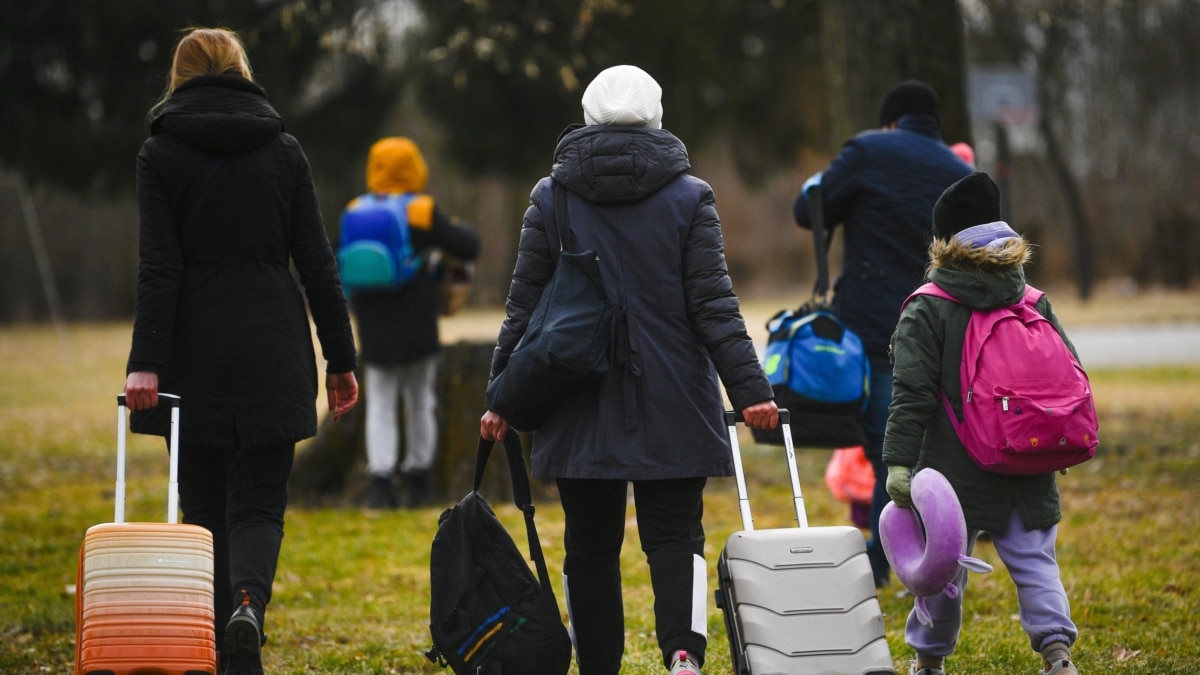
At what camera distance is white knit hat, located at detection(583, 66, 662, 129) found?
4.04 m

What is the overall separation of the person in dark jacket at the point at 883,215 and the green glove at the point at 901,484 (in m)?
1.73

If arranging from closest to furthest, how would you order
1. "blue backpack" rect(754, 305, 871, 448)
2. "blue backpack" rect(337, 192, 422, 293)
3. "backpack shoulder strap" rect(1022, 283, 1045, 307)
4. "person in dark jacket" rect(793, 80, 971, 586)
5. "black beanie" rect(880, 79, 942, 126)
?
"backpack shoulder strap" rect(1022, 283, 1045, 307), "blue backpack" rect(754, 305, 871, 448), "person in dark jacket" rect(793, 80, 971, 586), "black beanie" rect(880, 79, 942, 126), "blue backpack" rect(337, 192, 422, 293)

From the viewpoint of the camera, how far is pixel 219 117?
431 cm

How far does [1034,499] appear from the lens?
404 cm

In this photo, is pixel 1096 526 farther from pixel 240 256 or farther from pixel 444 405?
pixel 240 256

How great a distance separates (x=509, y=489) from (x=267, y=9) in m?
9.78

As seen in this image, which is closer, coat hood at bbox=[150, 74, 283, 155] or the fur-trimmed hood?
the fur-trimmed hood

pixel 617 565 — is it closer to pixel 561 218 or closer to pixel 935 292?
pixel 561 218

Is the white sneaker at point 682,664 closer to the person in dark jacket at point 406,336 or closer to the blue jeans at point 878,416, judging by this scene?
the blue jeans at point 878,416

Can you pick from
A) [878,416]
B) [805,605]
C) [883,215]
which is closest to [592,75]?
[883,215]

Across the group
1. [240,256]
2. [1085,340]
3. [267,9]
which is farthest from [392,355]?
[1085,340]

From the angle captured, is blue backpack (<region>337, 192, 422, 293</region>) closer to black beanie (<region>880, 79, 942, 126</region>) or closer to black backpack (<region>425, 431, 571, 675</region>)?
black beanie (<region>880, 79, 942, 126</region>)

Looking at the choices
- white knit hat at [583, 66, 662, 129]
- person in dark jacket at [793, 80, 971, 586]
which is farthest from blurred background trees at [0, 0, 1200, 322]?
white knit hat at [583, 66, 662, 129]

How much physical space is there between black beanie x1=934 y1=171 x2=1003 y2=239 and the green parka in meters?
0.13
